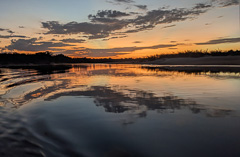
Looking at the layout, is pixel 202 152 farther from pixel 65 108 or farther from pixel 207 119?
pixel 65 108

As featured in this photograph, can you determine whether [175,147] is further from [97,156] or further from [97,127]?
[97,127]

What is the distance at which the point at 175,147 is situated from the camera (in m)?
3.33

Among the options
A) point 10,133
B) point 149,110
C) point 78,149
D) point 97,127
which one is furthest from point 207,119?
point 10,133

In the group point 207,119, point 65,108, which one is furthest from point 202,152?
point 65,108

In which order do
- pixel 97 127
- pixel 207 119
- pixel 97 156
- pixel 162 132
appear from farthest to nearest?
pixel 207 119
pixel 97 127
pixel 162 132
pixel 97 156

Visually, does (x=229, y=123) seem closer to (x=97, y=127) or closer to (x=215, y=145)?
(x=215, y=145)

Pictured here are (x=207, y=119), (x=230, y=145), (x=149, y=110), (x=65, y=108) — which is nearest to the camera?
(x=230, y=145)

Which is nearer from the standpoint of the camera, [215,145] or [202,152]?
[202,152]

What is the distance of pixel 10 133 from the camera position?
13.6 feet

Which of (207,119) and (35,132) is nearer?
(35,132)

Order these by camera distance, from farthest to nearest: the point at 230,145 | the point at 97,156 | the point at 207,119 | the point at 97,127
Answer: the point at 207,119 → the point at 97,127 → the point at 230,145 → the point at 97,156

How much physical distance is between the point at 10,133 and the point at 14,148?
3.23 feet

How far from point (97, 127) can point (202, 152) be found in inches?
108

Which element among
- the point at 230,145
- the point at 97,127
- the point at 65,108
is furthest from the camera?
the point at 65,108
